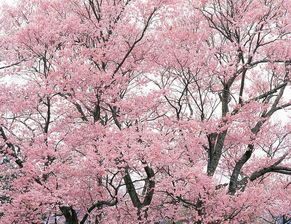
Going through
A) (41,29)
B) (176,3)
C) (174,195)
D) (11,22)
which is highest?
(11,22)

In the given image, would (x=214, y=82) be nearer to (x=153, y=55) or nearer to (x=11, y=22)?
(x=153, y=55)

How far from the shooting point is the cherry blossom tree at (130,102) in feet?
41.0

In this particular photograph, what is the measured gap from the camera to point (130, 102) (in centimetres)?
1408

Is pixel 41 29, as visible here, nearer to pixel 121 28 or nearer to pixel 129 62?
pixel 121 28

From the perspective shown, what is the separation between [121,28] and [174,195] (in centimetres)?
704

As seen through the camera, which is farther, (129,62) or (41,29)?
(129,62)

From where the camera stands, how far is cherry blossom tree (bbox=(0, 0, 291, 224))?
492 inches

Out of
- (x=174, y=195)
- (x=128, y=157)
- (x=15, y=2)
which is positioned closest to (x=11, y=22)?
(x=15, y=2)

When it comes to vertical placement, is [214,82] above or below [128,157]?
above

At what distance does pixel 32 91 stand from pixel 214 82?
8.01 m

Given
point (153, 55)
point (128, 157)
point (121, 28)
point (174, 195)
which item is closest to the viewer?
point (128, 157)

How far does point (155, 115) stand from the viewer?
17328 millimetres

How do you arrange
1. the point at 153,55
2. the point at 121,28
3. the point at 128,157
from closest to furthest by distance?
the point at 128,157, the point at 121,28, the point at 153,55

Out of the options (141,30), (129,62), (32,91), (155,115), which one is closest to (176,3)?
(141,30)
